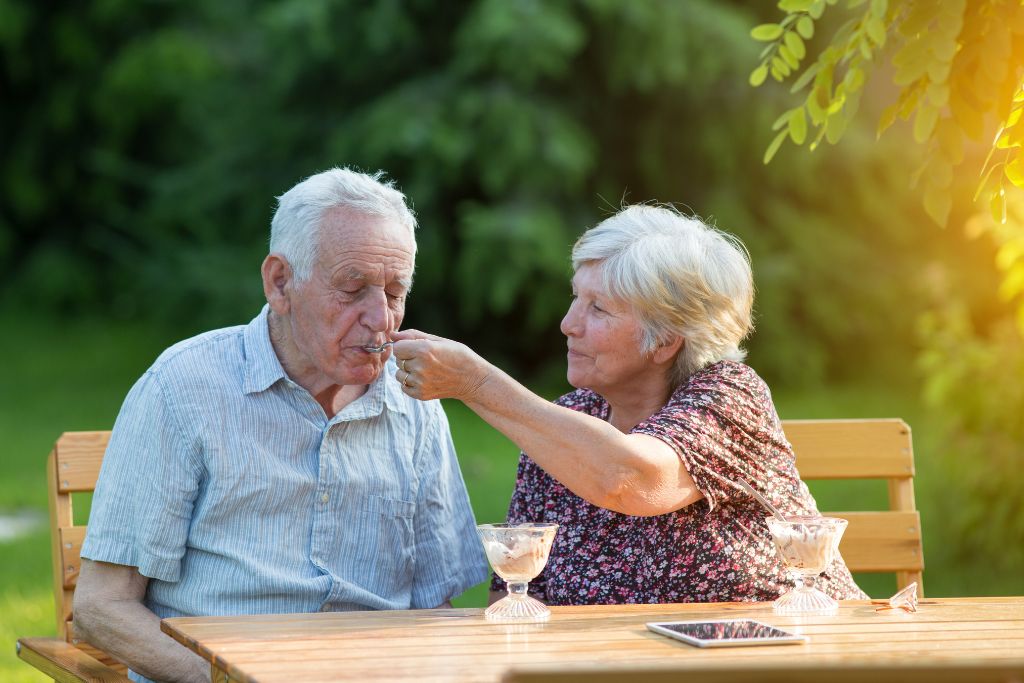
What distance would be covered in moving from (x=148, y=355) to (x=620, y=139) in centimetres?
547

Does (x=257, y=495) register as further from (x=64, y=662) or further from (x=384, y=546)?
(x=64, y=662)

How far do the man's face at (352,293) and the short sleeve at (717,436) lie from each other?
665 millimetres

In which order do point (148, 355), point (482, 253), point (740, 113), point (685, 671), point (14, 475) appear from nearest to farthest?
point (685, 671) < point (14, 475) < point (482, 253) < point (740, 113) < point (148, 355)

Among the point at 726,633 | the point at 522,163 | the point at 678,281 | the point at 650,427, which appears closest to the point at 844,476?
the point at 678,281

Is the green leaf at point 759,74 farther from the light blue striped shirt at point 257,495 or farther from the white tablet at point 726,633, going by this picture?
the white tablet at point 726,633

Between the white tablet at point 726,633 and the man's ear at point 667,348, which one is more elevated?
the man's ear at point 667,348

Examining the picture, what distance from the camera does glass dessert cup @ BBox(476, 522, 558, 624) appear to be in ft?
8.30

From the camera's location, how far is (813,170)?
Result: 1214cm

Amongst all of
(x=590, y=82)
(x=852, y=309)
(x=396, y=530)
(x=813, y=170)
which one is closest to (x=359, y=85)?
(x=590, y=82)

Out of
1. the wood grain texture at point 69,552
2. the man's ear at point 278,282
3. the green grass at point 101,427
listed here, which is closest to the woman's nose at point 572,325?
the man's ear at point 278,282

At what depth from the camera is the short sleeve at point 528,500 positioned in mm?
3195

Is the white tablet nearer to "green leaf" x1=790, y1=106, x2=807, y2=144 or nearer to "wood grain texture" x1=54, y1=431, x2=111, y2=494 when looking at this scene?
"green leaf" x1=790, y1=106, x2=807, y2=144

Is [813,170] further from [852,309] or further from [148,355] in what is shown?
[148,355]

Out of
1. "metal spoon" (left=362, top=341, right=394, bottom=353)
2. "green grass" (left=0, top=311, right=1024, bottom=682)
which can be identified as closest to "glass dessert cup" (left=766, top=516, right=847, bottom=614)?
"metal spoon" (left=362, top=341, right=394, bottom=353)
